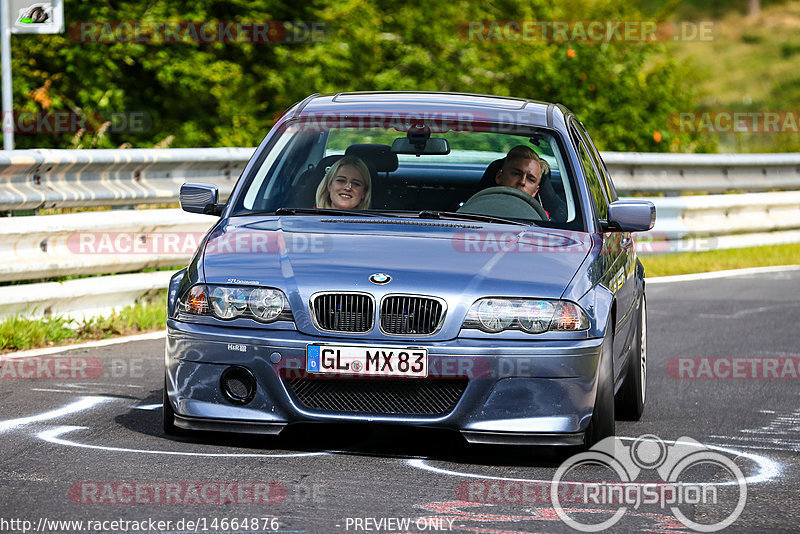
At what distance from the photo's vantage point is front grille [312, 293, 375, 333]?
5.80 m

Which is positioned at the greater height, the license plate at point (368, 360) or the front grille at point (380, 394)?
the license plate at point (368, 360)

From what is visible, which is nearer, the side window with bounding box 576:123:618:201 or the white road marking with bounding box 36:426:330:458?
the white road marking with bounding box 36:426:330:458

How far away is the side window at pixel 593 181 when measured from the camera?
7176 millimetres

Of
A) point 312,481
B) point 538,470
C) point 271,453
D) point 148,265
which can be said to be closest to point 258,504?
point 312,481

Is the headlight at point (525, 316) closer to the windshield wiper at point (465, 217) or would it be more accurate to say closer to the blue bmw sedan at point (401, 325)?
the blue bmw sedan at point (401, 325)

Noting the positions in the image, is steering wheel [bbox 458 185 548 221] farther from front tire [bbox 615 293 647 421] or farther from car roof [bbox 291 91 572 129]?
front tire [bbox 615 293 647 421]

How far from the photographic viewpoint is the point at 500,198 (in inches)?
275

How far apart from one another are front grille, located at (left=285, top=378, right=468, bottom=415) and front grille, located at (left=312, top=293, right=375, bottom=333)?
208 millimetres

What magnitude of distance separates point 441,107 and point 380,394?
206 centimetres

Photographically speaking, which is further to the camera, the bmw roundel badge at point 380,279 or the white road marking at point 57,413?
the white road marking at point 57,413

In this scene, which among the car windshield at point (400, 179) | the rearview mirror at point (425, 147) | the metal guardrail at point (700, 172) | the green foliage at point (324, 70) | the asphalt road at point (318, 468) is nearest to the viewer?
the asphalt road at point (318, 468)

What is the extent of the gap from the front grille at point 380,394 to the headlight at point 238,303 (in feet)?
0.92

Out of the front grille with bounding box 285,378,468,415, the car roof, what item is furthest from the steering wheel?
the front grille with bounding box 285,378,468,415

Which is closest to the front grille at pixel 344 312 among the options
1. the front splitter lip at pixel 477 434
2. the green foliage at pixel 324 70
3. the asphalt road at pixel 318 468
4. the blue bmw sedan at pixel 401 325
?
the blue bmw sedan at pixel 401 325
